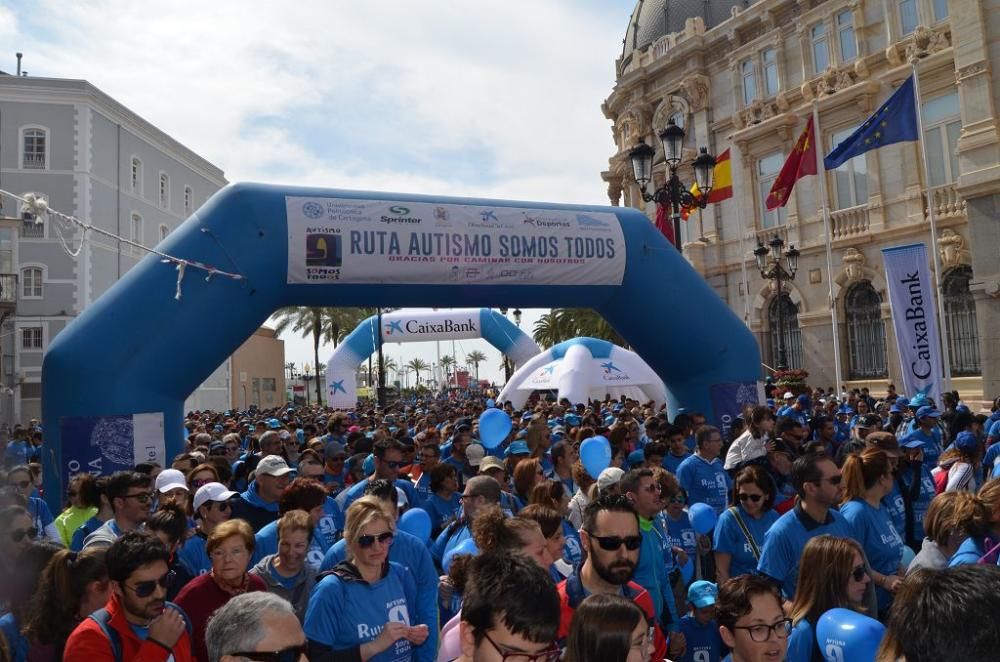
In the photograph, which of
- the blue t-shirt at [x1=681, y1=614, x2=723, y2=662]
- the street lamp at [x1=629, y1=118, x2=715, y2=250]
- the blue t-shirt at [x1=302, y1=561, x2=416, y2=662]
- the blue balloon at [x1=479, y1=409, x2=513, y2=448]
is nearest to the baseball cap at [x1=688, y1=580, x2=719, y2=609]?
the blue t-shirt at [x1=681, y1=614, x2=723, y2=662]

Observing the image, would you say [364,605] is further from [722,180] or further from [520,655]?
[722,180]

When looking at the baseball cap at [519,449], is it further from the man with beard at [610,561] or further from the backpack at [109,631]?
the backpack at [109,631]

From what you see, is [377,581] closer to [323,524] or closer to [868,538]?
[323,524]

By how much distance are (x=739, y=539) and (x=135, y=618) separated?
11.7 ft

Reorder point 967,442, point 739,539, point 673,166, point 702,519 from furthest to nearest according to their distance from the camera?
point 673,166 → point 967,442 → point 702,519 → point 739,539

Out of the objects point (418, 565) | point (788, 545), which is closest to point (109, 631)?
point (418, 565)

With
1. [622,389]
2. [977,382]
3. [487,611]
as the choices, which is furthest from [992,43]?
[487,611]

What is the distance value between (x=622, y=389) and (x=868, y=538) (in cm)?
2040

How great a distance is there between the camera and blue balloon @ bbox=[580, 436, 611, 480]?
7164 millimetres

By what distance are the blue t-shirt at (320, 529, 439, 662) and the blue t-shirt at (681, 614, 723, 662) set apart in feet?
4.54

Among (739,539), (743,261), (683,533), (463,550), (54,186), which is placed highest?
(54,186)

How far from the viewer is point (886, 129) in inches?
685

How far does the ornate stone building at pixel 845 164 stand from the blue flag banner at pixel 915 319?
5632 millimetres

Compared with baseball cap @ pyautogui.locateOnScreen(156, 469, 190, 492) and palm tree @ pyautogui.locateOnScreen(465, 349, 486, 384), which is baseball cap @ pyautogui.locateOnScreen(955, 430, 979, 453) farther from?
palm tree @ pyautogui.locateOnScreen(465, 349, 486, 384)
